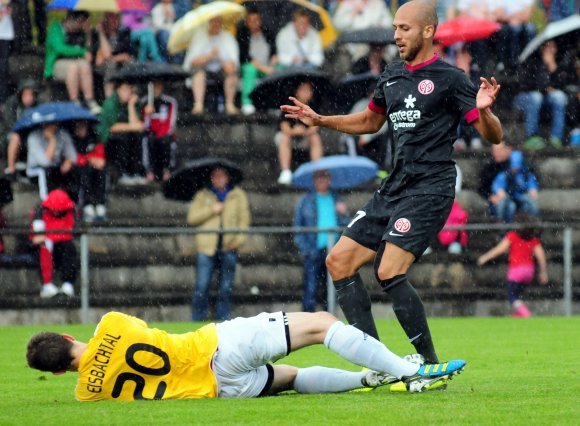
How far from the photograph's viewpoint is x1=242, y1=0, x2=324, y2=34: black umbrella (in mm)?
23062

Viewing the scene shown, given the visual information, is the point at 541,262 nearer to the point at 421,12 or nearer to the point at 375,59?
the point at 375,59

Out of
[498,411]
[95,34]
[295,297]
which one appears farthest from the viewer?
[95,34]

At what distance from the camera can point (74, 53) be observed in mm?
22422

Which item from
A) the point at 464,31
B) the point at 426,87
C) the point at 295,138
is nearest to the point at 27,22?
the point at 295,138

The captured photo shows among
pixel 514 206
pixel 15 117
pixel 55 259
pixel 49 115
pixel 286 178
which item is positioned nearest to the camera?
pixel 55 259

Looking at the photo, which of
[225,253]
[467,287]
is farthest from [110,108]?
[467,287]

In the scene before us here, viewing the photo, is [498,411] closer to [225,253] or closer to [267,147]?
[225,253]

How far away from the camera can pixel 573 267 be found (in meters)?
20.9

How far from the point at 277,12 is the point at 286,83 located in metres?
1.96

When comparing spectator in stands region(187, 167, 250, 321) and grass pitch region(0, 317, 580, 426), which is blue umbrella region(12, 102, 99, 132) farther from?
grass pitch region(0, 317, 580, 426)

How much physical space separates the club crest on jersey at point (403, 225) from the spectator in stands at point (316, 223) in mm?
9877

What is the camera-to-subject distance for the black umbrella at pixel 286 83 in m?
21.6

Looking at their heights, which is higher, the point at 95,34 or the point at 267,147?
the point at 95,34

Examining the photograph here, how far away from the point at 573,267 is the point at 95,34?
319 inches
